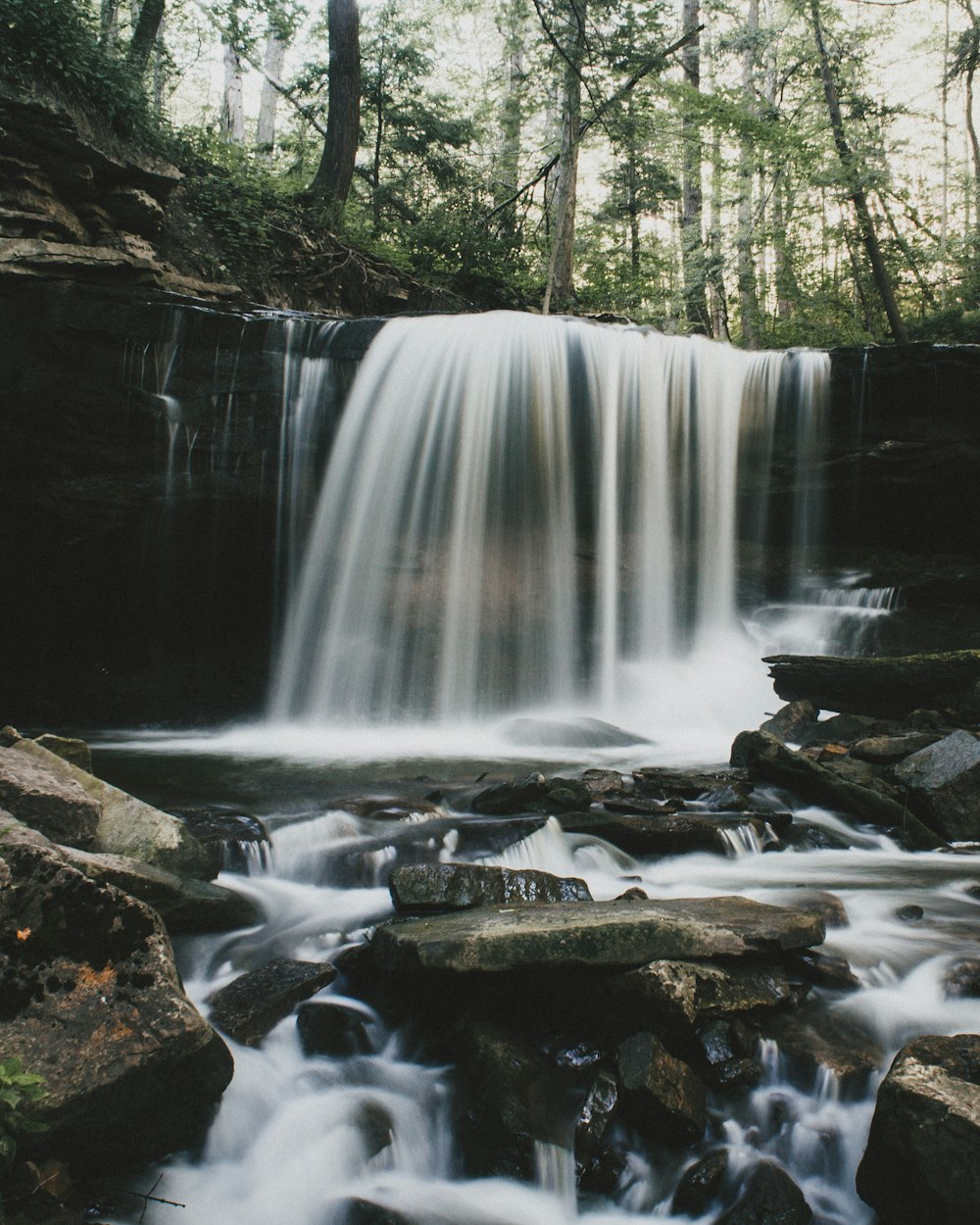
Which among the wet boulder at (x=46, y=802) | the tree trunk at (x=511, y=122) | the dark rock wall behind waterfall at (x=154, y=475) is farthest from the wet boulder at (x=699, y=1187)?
the tree trunk at (x=511, y=122)

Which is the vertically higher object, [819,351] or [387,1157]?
[819,351]

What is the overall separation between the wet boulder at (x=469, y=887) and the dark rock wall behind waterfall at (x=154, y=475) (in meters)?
6.96

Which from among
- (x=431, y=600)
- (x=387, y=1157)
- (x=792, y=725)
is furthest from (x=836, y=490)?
(x=387, y=1157)

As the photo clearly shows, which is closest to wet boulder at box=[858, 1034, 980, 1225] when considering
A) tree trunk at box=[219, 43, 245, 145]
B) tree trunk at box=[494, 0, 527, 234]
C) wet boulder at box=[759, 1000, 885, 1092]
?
wet boulder at box=[759, 1000, 885, 1092]

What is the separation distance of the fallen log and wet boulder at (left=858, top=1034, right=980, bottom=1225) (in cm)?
610

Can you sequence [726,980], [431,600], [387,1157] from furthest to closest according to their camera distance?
[431,600]
[726,980]
[387,1157]

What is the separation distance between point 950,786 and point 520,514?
674cm

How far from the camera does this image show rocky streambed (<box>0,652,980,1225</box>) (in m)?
2.39

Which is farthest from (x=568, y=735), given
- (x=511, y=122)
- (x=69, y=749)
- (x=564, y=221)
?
(x=511, y=122)

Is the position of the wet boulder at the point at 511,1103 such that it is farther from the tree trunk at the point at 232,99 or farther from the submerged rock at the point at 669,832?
the tree trunk at the point at 232,99

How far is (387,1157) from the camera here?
2.73 metres

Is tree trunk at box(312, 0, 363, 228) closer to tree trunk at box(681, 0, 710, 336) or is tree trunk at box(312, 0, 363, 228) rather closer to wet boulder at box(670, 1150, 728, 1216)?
tree trunk at box(681, 0, 710, 336)

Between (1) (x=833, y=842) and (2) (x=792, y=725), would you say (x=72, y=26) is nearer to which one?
(2) (x=792, y=725)

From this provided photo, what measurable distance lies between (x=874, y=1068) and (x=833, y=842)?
2728 mm
